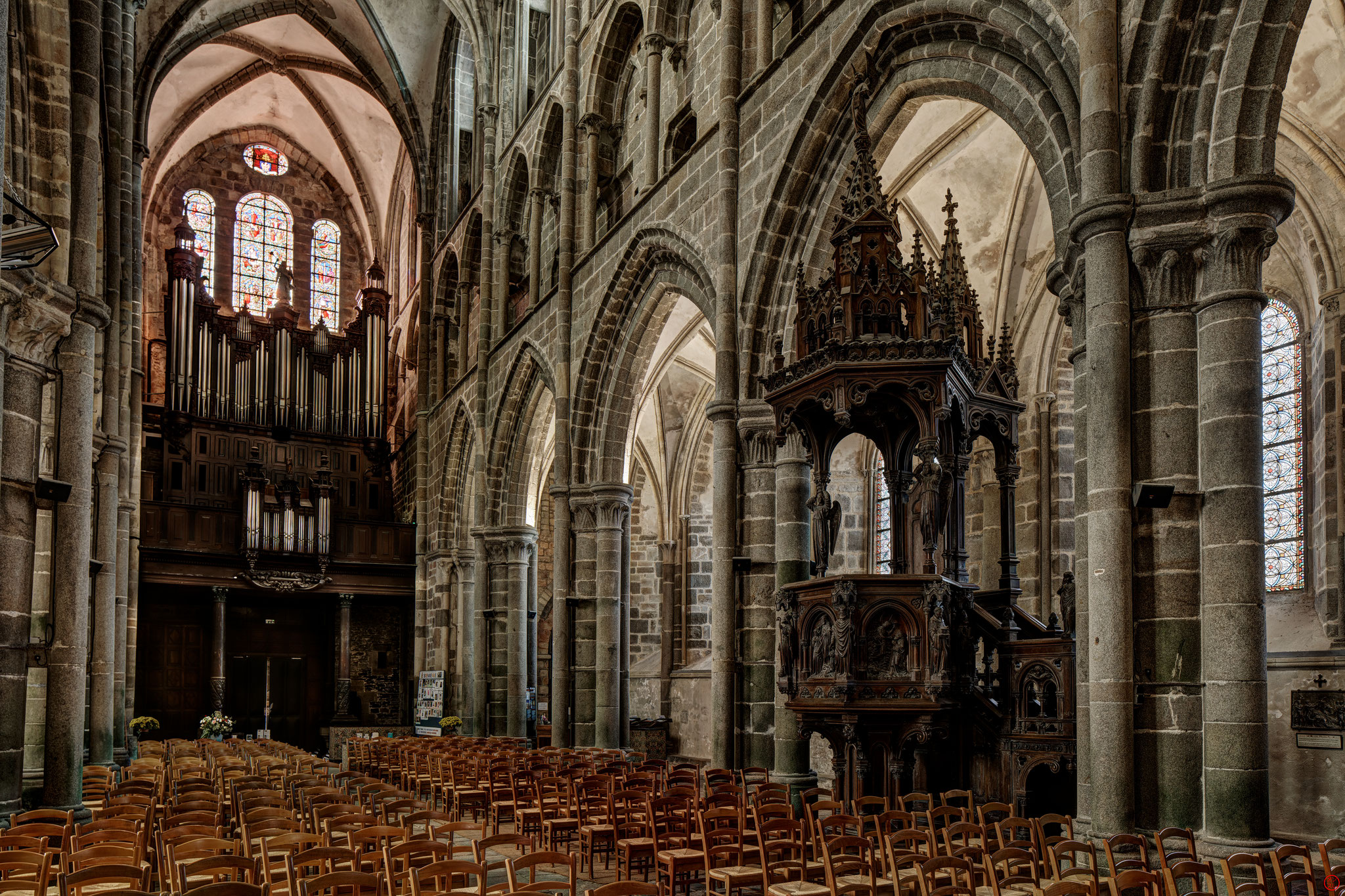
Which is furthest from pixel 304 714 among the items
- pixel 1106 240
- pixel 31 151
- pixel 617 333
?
pixel 1106 240

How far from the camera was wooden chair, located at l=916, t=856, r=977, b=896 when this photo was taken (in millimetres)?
5688

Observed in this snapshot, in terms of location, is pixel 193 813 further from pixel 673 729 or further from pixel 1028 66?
pixel 673 729

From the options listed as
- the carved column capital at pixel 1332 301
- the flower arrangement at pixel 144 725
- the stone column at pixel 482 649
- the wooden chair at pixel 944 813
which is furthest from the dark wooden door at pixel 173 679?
the carved column capital at pixel 1332 301

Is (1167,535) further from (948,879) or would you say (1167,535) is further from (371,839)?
(371,839)

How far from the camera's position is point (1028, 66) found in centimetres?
1029

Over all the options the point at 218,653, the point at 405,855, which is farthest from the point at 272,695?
the point at 405,855

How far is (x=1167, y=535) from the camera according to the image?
8016mm

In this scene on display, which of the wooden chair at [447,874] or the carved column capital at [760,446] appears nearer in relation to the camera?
the wooden chair at [447,874]

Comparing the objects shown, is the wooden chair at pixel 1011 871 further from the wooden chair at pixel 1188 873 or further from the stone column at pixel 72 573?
the stone column at pixel 72 573

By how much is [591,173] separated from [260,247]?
19.9 m

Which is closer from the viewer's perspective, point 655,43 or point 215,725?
point 655,43

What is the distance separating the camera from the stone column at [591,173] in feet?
66.7

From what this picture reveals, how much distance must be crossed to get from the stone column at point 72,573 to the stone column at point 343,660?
17.7 metres

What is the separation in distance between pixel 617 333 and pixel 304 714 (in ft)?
54.4
